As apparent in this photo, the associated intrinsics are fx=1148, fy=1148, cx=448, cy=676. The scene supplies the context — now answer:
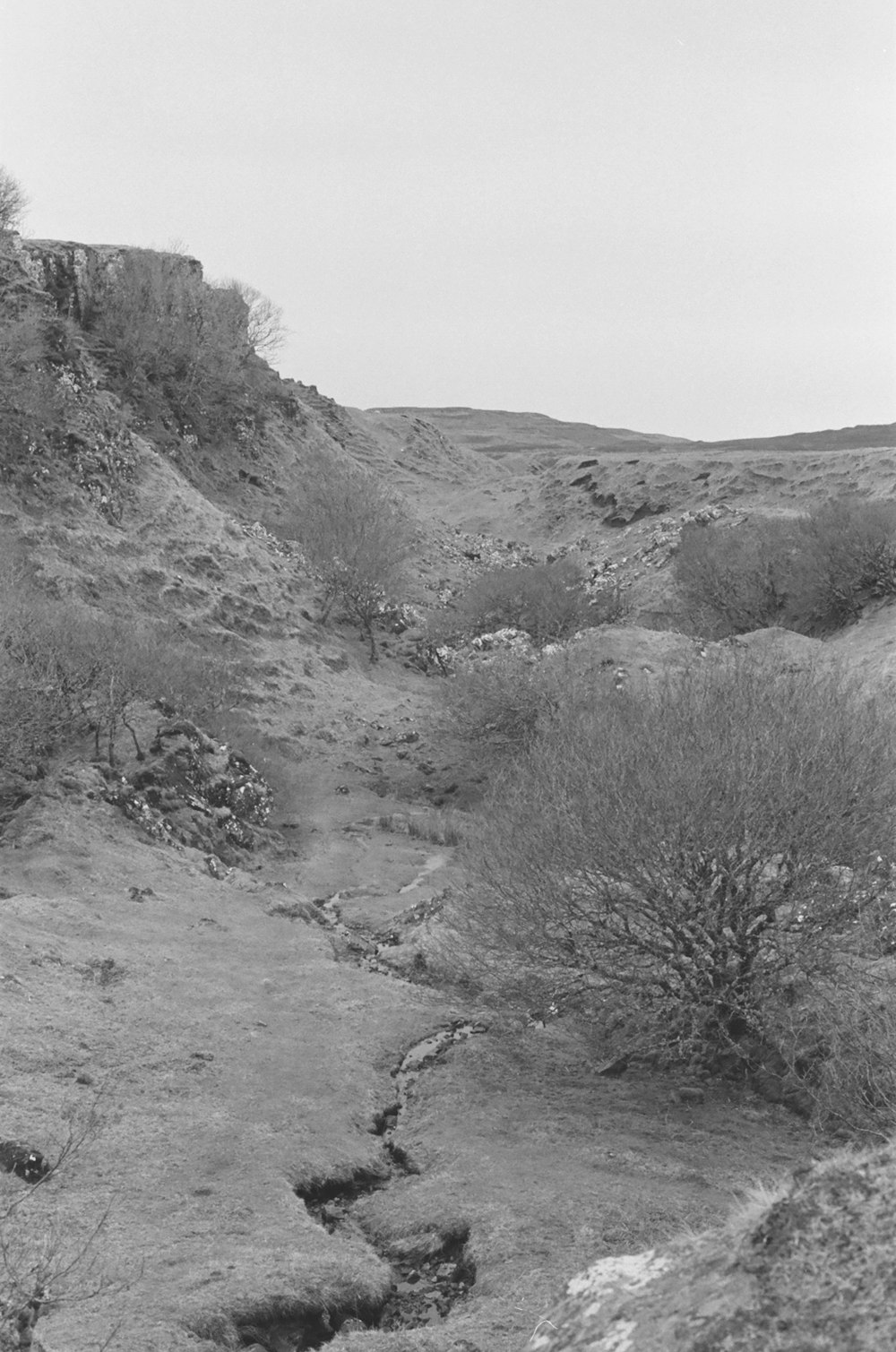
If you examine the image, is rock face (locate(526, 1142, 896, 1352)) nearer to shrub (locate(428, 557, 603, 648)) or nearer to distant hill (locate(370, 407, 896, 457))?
shrub (locate(428, 557, 603, 648))

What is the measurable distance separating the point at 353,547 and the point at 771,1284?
37.2 m

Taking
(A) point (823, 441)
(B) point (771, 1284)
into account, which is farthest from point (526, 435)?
(B) point (771, 1284)

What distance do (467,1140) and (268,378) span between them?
47694 millimetres

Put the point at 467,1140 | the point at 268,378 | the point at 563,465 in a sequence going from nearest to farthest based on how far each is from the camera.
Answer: the point at 467,1140, the point at 268,378, the point at 563,465

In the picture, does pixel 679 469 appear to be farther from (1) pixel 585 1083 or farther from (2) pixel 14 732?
(1) pixel 585 1083

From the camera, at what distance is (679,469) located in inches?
2306

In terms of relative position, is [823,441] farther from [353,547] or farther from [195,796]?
[195,796]

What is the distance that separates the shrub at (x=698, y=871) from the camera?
10.7 m

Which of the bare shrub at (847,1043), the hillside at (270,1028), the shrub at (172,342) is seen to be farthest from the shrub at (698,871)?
the shrub at (172,342)

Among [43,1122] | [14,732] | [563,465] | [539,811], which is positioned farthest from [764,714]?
[563,465]

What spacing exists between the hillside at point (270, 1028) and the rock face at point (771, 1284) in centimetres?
351

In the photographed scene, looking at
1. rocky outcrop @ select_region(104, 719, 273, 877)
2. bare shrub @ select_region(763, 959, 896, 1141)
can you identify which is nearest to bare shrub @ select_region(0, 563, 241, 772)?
→ rocky outcrop @ select_region(104, 719, 273, 877)

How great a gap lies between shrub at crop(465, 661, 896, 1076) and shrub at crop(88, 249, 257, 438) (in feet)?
119

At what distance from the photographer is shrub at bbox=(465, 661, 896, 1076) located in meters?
10.7
